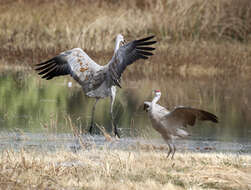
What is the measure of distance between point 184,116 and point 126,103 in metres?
7.23

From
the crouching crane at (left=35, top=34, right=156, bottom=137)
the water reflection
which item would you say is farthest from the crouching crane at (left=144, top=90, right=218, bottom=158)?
the crouching crane at (left=35, top=34, right=156, bottom=137)

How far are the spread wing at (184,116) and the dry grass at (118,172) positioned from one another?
49 centimetres

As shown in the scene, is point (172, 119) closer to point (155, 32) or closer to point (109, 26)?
point (109, 26)

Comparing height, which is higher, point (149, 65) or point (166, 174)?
point (149, 65)

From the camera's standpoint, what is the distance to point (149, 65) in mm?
22703

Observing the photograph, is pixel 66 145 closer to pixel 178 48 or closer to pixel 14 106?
pixel 14 106

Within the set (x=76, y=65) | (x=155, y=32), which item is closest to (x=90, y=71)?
(x=76, y=65)

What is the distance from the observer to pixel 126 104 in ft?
52.8

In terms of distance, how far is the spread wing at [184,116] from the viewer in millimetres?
8766

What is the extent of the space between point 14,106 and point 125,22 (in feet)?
35.1

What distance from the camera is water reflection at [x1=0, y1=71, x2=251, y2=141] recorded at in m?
12.8

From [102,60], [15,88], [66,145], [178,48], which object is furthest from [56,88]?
[66,145]

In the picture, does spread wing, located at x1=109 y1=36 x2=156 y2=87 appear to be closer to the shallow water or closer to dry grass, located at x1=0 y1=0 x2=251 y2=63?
the shallow water

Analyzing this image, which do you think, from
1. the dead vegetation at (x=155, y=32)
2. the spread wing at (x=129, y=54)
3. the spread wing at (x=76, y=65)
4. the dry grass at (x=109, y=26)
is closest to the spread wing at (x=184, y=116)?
the spread wing at (x=129, y=54)
